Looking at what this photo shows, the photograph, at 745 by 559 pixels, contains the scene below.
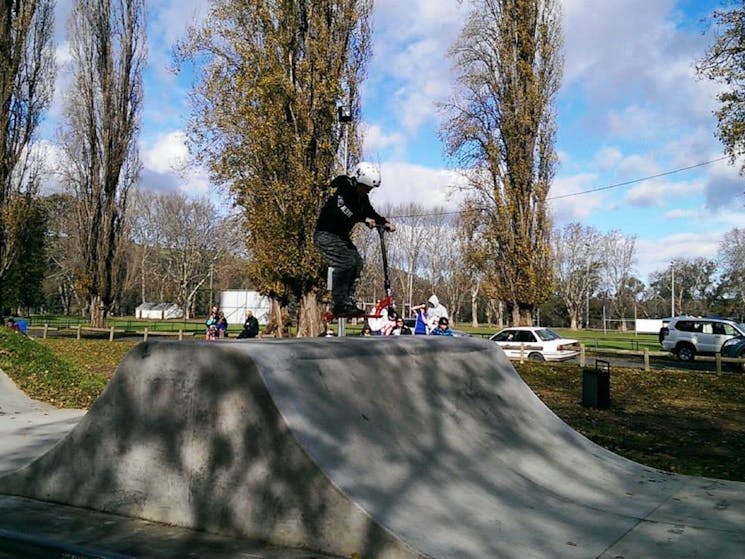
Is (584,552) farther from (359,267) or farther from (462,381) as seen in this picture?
(359,267)

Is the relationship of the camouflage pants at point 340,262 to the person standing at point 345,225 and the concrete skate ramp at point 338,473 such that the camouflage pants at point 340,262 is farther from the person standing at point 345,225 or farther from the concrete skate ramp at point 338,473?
the concrete skate ramp at point 338,473

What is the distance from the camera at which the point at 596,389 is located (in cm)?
1225

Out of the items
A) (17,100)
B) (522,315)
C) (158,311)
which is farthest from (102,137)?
(158,311)

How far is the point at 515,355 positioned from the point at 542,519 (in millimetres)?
18223

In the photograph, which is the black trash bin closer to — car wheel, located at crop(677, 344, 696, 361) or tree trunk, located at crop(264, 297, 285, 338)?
tree trunk, located at crop(264, 297, 285, 338)

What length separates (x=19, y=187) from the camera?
27.3 meters

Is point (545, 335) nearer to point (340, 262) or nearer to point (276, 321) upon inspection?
point (276, 321)

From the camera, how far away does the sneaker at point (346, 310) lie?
686 centimetres

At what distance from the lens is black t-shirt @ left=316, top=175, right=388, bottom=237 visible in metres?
6.55

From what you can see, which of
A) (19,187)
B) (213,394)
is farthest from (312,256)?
(213,394)

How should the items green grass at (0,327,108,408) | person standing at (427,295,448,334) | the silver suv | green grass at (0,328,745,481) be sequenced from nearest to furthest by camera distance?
green grass at (0,328,745,481), green grass at (0,327,108,408), person standing at (427,295,448,334), the silver suv

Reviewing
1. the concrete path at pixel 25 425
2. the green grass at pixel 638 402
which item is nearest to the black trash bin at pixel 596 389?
the green grass at pixel 638 402

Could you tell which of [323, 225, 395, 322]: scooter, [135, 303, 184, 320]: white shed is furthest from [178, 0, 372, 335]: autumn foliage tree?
[135, 303, 184, 320]: white shed

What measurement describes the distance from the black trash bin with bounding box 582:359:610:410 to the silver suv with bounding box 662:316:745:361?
15601 millimetres
